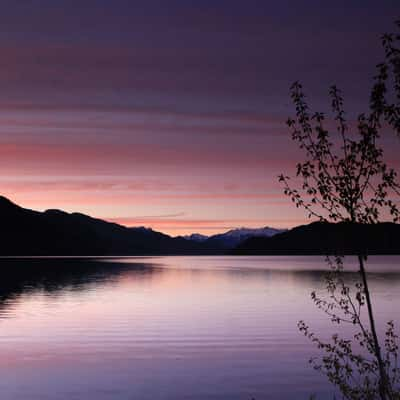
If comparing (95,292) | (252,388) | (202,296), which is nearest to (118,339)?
(252,388)

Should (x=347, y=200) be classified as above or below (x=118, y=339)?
above

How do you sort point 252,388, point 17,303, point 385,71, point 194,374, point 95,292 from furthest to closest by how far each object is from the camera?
1. point 95,292
2. point 17,303
3. point 194,374
4. point 252,388
5. point 385,71

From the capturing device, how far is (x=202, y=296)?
86.2 metres

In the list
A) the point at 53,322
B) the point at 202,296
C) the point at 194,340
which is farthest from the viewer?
the point at 202,296

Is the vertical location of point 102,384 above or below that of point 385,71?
below

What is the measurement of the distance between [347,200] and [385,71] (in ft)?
9.41

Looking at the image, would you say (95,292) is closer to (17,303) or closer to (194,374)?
(17,303)

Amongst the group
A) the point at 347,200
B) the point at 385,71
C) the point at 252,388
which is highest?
the point at 385,71

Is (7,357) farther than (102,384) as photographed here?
Yes

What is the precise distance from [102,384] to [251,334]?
19.1 m

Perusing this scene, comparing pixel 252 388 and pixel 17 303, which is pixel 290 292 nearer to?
pixel 17 303

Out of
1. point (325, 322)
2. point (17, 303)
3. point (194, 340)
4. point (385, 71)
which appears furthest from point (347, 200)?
point (17, 303)

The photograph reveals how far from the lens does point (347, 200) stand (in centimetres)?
1477

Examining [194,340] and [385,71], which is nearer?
[385,71]
